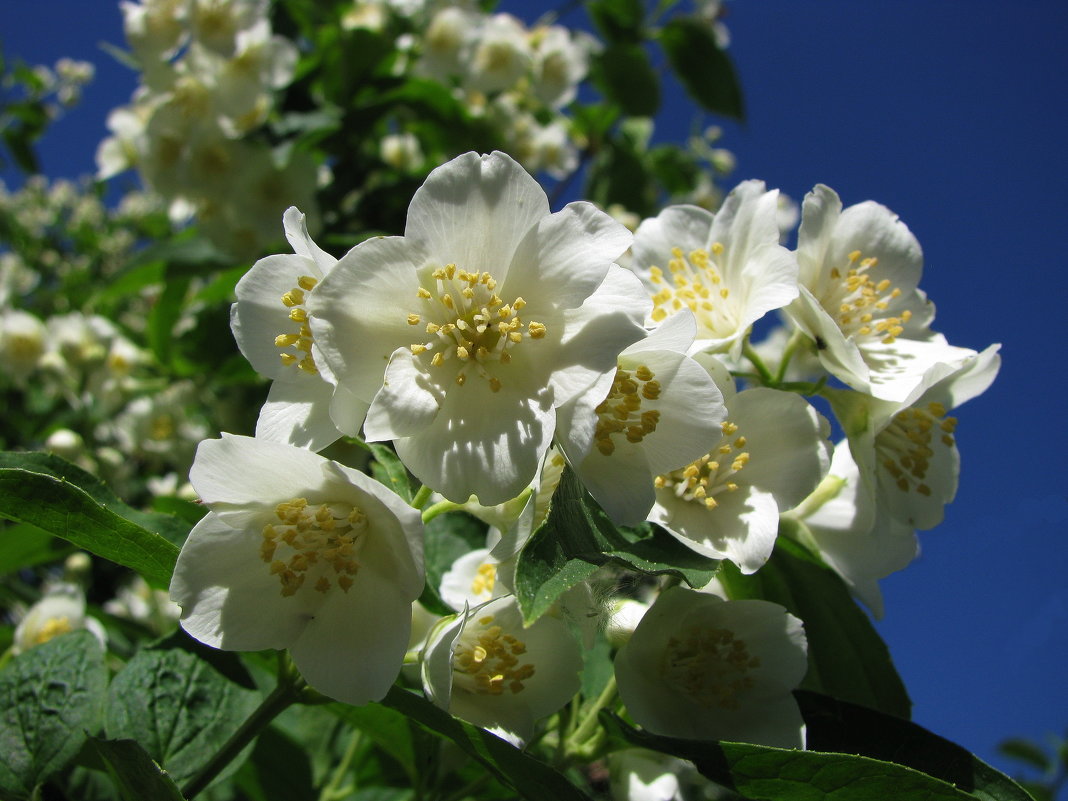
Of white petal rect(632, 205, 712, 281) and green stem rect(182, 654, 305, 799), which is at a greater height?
white petal rect(632, 205, 712, 281)

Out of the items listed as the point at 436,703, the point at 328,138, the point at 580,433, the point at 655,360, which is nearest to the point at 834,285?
the point at 655,360

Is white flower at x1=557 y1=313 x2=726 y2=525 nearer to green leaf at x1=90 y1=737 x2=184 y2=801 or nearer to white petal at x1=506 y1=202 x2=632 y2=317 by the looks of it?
white petal at x1=506 y1=202 x2=632 y2=317

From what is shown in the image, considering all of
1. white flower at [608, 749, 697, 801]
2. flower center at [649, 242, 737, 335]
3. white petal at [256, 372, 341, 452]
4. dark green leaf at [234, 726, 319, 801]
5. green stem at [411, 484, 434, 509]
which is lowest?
dark green leaf at [234, 726, 319, 801]

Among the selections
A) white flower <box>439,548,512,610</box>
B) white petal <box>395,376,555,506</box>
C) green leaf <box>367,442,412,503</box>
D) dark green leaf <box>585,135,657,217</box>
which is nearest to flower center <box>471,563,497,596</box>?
white flower <box>439,548,512,610</box>

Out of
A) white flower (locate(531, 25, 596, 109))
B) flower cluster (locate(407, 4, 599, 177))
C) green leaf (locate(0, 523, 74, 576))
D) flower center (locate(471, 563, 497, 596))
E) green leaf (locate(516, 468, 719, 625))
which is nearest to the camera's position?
green leaf (locate(516, 468, 719, 625))

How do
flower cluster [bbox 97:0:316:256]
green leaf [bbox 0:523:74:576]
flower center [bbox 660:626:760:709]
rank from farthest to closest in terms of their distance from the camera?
flower cluster [bbox 97:0:316:256]
green leaf [bbox 0:523:74:576]
flower center [bbox 660:626:760:709]

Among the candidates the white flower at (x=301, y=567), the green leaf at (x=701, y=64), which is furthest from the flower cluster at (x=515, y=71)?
the white flower at (x=301, y=567)

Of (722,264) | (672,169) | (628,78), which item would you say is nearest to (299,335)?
(722,264)

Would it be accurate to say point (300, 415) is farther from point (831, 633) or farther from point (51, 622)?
point (51, 622)
